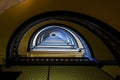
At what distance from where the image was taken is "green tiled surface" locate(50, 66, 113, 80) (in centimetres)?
307

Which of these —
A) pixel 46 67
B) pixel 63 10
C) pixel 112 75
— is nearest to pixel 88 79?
pixel 112 75

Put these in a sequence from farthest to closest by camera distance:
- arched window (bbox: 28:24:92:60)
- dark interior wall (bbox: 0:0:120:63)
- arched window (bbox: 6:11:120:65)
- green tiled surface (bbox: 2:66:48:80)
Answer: arched window (bbox: 28:24:92:60)
green tiled surface (bbox: 2:66:48:80)
arched window (bbox: 6:11:120:65)
dark interior wall (bbox: 0:0:120:63)

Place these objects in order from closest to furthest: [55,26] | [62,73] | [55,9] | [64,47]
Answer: [55,9], [62,73], [55,26], [64,47]

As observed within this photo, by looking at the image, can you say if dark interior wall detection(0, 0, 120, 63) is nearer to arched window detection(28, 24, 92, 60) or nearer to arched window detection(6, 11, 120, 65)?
arched window detection(6, 11, 120, 65)

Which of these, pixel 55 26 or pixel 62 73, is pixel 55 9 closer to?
pixel 62 73

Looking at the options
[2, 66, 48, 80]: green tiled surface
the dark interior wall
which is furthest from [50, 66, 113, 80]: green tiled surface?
the dark interior wall

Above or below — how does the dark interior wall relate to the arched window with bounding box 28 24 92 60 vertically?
above

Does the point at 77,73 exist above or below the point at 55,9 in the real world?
below

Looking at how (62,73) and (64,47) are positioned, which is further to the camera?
(64,47)

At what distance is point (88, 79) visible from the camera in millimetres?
2998

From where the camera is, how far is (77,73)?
328cm

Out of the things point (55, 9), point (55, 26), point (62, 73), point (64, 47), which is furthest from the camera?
point (64, 47)

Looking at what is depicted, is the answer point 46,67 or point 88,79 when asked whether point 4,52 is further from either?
point 88,79

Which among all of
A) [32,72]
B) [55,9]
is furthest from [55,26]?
[55,9]
